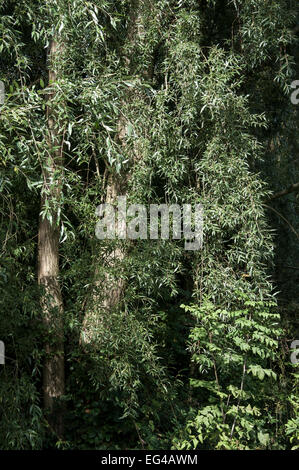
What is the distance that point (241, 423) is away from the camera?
328cm

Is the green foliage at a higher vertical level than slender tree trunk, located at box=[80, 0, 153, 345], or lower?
lower

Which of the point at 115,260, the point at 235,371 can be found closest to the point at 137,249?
the point at 115,260

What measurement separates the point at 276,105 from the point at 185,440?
10.8 feet

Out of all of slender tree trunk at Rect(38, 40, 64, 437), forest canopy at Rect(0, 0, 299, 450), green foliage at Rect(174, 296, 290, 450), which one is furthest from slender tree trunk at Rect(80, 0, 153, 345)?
green foliage at Rect(174, 296, 290, 450)

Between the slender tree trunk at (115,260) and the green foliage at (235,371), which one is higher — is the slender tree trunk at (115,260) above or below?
above

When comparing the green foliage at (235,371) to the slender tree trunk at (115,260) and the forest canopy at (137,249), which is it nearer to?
the forest canopy at (137,249)

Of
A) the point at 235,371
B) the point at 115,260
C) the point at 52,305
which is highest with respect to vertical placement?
the point at 115,260

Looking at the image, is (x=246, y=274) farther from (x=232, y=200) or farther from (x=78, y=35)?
(x=78, y=35)

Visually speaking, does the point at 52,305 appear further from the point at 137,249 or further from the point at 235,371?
the point at 235,371

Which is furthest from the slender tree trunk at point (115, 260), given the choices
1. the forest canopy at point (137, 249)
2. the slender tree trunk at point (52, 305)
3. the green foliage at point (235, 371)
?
the green foliage at point (235, 371)

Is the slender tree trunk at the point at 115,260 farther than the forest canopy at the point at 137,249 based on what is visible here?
Yes

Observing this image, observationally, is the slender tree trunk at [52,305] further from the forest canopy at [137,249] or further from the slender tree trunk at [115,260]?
the slender tree trunk at [115,260]

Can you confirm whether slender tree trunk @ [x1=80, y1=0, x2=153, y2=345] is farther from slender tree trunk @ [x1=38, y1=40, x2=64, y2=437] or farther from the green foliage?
the green foliage

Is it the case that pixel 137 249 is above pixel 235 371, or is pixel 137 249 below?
above
